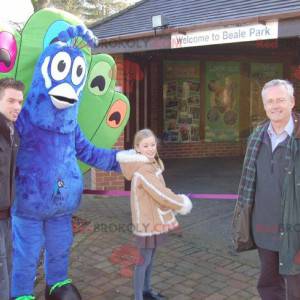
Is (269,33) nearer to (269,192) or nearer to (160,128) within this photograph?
(269,192)

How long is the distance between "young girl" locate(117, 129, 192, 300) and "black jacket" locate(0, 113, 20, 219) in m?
0.95

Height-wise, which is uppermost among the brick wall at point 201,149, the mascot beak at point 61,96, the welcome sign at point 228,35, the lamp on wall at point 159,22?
the lamp on wall at point 159,22

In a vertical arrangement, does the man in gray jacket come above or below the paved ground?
above

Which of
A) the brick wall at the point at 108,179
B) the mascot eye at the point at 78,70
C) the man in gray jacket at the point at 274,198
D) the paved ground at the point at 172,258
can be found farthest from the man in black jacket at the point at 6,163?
the brick wall at the point at 108,179

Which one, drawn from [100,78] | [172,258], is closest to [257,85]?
[172,258]

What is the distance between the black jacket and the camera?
3.30m

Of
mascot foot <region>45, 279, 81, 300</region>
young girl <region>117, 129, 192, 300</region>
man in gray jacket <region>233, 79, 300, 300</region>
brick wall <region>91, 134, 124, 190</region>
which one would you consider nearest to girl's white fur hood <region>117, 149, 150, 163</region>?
young girl <region>117, 129, 192, 300</region>

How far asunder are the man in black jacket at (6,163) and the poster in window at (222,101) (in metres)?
8.91

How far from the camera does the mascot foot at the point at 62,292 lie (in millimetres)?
3995

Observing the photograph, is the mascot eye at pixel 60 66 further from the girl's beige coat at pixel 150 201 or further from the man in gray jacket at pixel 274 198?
the man in gray jacket at pixel 274 198

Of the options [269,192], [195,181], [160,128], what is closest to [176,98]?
[160,128]

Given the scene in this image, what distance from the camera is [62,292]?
4.02 metres

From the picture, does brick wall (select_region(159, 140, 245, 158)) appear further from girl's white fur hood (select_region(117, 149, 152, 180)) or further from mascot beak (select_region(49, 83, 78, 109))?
mascot beak (select_region(49, 83, 78, 109))

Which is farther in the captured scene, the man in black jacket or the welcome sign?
the welcome sign
